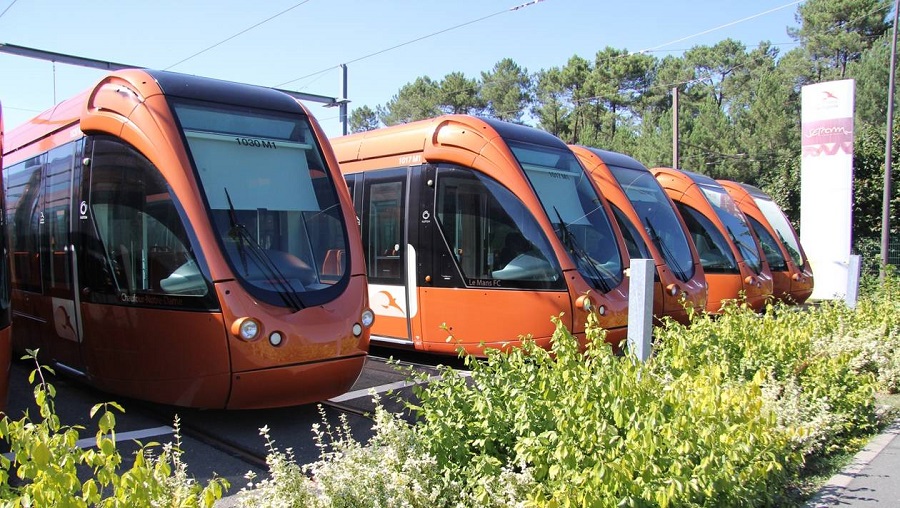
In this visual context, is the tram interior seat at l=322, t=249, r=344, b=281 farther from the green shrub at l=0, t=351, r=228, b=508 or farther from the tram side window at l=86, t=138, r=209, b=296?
the green shrub at l=0, t=351, r=228, b=508

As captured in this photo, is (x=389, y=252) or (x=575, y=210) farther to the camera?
(x=389, y=252)

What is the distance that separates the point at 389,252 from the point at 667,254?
189 inches

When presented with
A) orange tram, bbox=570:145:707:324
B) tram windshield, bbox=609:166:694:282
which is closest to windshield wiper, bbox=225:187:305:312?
orange tram, bbox=570:145:707:324

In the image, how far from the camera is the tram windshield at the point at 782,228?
54.6ft

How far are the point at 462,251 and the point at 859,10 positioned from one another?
158 feet

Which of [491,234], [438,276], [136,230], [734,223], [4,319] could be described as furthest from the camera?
[734,223]

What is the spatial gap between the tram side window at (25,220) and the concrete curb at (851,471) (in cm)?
757

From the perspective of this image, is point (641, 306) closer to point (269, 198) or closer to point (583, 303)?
point (269, 198)

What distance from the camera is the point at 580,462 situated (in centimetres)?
340

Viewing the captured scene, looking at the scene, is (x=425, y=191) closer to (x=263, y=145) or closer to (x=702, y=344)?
(x=263, y=145)

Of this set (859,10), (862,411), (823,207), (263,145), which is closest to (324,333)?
(263,145)

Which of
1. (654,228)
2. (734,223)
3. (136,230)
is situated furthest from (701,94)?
A: (136,230)

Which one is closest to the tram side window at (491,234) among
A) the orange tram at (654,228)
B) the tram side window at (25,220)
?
the orange tram at (654,228)

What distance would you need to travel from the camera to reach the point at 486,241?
334 inches
